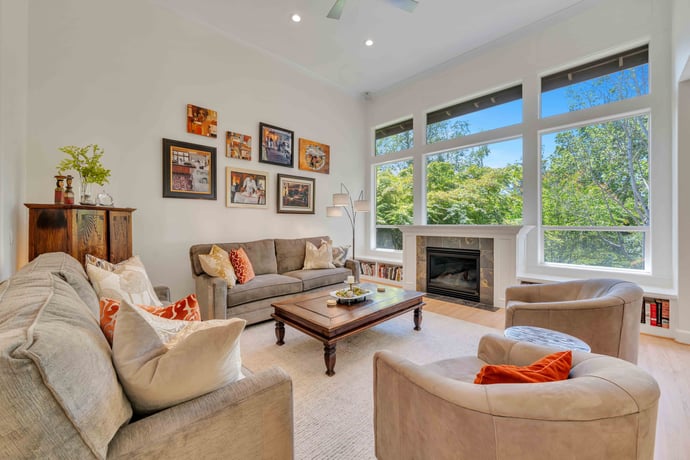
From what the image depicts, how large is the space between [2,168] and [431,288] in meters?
4.86

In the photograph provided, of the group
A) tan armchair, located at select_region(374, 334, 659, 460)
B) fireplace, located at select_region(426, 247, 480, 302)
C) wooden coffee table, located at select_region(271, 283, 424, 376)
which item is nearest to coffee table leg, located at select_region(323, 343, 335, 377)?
wooden coffee table, located at select_region(271, 283, 424, 376)

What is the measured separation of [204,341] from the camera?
0.87 m

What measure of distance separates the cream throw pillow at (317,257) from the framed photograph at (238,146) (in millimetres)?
1637

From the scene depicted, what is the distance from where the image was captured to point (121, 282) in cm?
169

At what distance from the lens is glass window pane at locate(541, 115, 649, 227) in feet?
10.5

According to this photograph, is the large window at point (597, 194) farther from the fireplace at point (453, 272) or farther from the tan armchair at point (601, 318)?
the tan armchair at point (601, 318)

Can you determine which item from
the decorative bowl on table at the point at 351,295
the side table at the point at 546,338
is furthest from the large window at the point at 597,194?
the decorative bowl on table at the point at 351,295

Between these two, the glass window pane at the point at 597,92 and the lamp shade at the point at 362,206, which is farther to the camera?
the lamp shade at the point at 362,206

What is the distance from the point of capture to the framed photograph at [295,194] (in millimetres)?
A: 4551

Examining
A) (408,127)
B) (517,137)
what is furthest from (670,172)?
(408,127)

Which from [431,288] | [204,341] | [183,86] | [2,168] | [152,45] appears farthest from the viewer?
[431,288]

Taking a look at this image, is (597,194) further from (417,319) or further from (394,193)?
(394,193)

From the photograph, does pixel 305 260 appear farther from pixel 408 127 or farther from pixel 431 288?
pixel 408 127

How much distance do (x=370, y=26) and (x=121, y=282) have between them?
13.0ft
